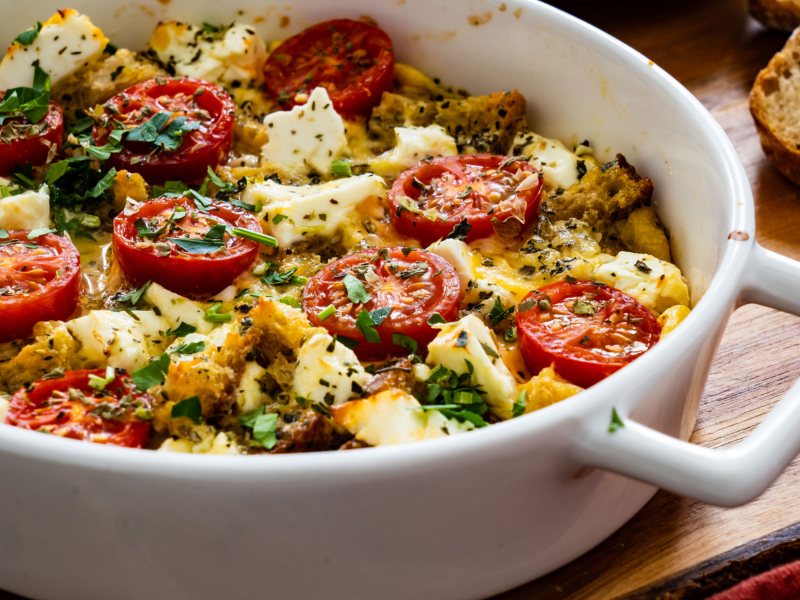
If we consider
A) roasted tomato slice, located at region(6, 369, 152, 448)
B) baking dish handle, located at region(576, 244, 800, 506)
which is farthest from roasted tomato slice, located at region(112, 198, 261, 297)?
baking dish handle, located at region(576, 244, 800, 506)

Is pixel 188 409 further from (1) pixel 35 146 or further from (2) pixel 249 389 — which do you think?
(1) pixel 35 146

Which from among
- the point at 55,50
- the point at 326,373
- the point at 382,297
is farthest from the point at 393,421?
the point at 55,50

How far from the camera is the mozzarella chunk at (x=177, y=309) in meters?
2.98

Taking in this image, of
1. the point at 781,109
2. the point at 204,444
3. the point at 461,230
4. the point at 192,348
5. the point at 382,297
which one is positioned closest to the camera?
the point at 204,444

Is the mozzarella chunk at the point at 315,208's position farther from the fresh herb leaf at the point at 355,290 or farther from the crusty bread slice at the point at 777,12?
the crusty bread slice at the point at 777,12

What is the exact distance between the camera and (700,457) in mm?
2082

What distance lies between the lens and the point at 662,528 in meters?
2.67

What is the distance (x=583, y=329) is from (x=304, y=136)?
1246 mm

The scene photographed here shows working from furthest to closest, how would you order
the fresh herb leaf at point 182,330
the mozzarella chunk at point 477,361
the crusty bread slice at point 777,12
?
the crusty bread slice at point 777,12 → the fresh herb leaf at point 182,330 → the mozzarella chunk at point 477,361

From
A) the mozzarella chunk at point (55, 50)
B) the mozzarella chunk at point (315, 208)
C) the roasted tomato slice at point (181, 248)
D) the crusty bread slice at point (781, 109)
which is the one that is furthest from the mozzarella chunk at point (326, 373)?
the crusty bread slice at point (781, 109)

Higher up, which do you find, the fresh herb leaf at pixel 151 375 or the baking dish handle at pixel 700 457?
the baking dish handle at pixel 700 457

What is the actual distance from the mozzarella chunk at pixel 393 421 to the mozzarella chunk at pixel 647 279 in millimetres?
765

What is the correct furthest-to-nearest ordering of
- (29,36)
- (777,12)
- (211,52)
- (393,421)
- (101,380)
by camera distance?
(777,12), (211,52), (29,36), (101,380), (393,421)

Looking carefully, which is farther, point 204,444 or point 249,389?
point 249,389
